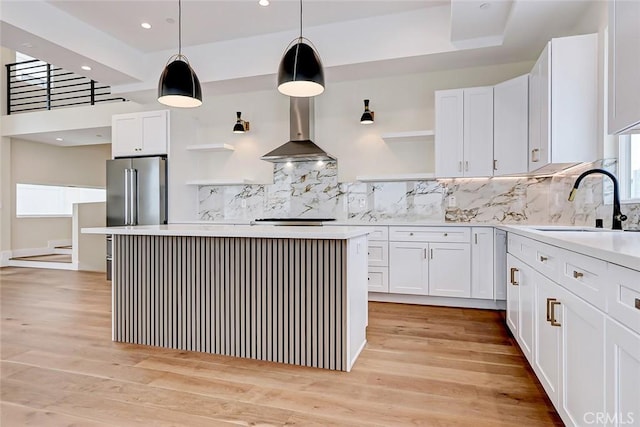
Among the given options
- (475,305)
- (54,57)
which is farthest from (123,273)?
(475,305)

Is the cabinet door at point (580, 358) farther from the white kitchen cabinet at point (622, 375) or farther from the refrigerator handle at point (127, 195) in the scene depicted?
the refrigerator handle at point (127, 195)

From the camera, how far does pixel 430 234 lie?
3941mm

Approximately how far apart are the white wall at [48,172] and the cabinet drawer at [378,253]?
7.57 metres

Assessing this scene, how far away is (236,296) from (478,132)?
3055 millimetres

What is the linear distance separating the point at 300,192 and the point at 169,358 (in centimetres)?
299

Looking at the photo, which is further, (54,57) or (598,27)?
(54,57)

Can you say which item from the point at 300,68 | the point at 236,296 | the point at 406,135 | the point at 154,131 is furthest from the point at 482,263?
the point at 154,131

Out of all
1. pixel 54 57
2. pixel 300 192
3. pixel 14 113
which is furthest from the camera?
pixel 14 113

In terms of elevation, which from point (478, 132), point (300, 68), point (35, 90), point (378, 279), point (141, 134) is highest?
point (35, 90)

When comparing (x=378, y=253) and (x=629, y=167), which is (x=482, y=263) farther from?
(x=629, y=167)

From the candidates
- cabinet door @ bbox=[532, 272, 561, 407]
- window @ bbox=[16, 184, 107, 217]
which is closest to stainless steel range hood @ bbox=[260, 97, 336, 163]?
cabinet door @ bbox=[532, 272, 561, 407]

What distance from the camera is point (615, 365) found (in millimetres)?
1131

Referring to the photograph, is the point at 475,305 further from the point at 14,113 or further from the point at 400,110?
the point at 14,113
